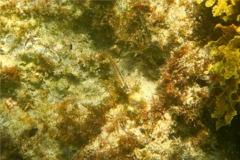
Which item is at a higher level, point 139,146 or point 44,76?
point 44,76

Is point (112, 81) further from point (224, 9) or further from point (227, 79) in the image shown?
point (224, 9)

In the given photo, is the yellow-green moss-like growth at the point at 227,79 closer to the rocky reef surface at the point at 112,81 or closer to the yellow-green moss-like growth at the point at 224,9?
the rocky reef surface at the point at 112,81

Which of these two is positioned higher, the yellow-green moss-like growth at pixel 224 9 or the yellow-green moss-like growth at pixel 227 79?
the yellow-green moss-like growth at pixel 224 9

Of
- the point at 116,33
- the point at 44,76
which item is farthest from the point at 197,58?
the point at 44,76

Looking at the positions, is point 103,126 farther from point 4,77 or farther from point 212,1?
point 212,1

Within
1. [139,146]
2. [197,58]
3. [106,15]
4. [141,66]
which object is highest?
[106,15]

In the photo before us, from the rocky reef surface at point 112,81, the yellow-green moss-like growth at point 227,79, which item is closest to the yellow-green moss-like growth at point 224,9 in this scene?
the rocky reef surface at point 112,81
